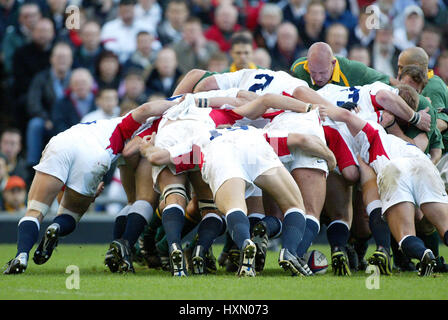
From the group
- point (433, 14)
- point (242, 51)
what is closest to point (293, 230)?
point (242, 51)

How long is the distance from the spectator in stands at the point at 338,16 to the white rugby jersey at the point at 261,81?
5608 mm

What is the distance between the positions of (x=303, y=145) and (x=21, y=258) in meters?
2.56

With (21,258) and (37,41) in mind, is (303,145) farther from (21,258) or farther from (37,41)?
(37,41)

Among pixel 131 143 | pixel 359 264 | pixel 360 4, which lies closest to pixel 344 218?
pixel 359 264

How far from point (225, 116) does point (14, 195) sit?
4649 millimetres

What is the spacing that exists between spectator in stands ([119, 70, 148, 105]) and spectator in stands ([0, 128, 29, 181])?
5.41 feet

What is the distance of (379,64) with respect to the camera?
42.1 ft

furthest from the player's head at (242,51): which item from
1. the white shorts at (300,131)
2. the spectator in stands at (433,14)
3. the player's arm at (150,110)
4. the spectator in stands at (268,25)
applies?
the spectator in stands at (433,14)

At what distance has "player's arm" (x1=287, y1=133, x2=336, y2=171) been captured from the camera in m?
7.07

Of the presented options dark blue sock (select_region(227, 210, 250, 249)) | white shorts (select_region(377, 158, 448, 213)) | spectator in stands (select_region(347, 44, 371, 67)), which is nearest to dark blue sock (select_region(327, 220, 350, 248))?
white shorts (select_region(377, 158, 448, 213))

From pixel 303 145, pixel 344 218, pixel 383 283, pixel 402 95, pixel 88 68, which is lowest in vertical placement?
pixel 383 283

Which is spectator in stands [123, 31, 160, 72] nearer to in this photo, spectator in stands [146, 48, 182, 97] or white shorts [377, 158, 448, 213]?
spectator in stands [146, 48, 182, 97]

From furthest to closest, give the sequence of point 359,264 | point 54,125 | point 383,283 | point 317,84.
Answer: point 54,125 < point 317,84 < point 359,264 < point 383,283

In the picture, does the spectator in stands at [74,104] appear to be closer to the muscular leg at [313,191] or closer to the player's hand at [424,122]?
the muscular leg at [313,191]
